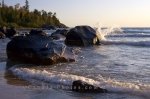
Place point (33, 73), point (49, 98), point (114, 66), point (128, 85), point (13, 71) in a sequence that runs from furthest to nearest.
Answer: point (114, 66)
point (13, 71)
point (33, 73)
point (128, 85)
point (49, 98)

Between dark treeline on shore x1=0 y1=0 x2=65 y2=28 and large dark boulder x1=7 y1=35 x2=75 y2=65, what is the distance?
90751 millimetres

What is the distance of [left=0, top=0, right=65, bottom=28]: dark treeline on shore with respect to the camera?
11812 centimetres

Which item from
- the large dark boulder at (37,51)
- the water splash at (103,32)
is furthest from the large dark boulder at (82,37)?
the large dark boulder at (37,51)

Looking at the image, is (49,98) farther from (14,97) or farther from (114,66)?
(114,66)

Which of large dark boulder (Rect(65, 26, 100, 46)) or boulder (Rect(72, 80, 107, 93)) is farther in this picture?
large dark boulder (Rect(65, 26, 100, 46))

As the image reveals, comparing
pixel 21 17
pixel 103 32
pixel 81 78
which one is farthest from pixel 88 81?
pixel 21 17

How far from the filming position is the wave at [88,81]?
10413mm

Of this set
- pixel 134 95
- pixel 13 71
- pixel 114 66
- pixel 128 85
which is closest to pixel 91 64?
pixel 114 66

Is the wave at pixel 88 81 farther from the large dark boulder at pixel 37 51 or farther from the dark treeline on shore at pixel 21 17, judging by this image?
the dark treeline on shore at pixel 21 17

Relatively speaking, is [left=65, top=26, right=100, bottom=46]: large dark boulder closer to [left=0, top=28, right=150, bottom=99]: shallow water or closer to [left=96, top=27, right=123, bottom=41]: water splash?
[left=96, top=27, right=123, bottom=41]: water splash

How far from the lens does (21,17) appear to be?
128875 mm

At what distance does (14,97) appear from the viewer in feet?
30.7

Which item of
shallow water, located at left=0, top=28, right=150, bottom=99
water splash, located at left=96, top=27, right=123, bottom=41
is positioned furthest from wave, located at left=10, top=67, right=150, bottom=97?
water splash, located at left=96, top=27, right=123, bottom=41

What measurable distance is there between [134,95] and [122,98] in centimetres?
46
